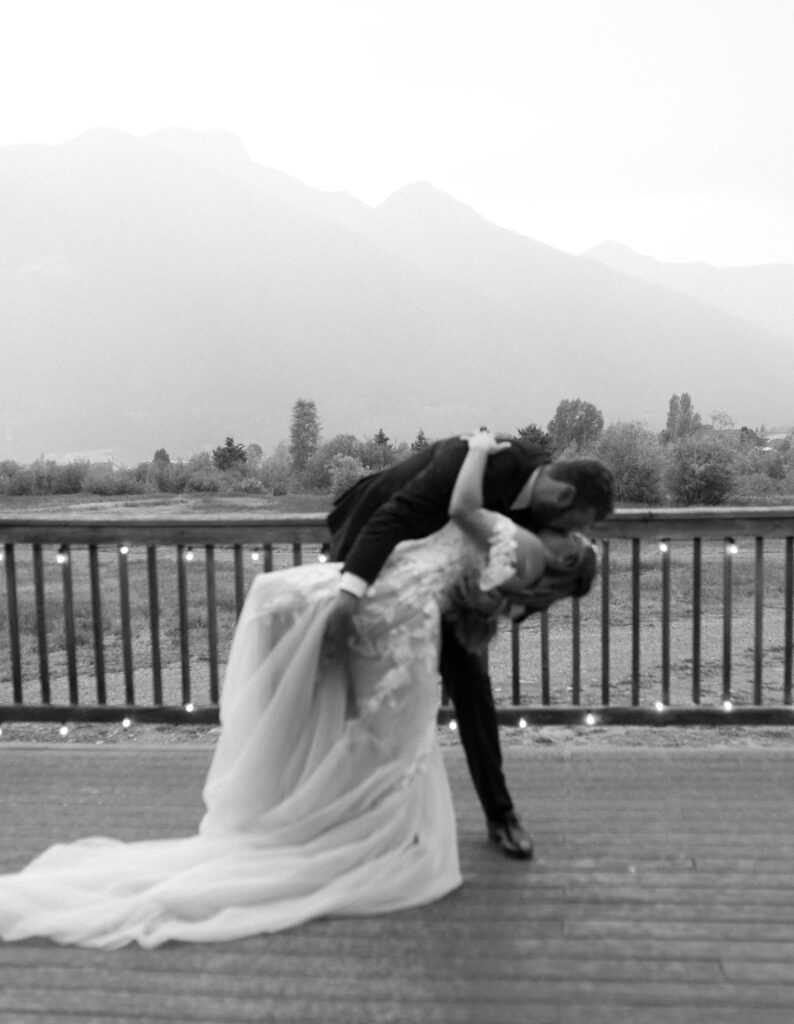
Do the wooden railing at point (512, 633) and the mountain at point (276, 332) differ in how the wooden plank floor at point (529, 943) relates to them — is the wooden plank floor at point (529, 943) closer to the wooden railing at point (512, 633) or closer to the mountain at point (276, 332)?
the wooden railing at point (512, 633)

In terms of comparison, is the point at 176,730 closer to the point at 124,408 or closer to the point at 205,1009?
the point at 205,1009

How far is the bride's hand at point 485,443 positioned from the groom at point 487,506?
16 millimetres

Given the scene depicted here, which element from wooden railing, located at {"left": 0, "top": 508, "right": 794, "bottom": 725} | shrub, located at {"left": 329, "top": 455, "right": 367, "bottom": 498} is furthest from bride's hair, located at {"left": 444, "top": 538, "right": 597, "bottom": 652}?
shrub, located at {"left": 329, "top": 455, "right": 367, "bottom": 498}

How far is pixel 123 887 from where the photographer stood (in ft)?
7.41

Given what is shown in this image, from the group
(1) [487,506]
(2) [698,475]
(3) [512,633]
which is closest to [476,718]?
(1) [487,506]

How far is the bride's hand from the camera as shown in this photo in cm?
234

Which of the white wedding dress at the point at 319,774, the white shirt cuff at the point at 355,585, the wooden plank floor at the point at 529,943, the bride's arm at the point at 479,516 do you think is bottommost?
the wooden plank floor at the point at 529,943

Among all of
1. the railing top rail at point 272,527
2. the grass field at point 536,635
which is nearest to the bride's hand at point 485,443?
the railing top rail at point 272,527

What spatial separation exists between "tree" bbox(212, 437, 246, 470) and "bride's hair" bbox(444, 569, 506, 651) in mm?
26355

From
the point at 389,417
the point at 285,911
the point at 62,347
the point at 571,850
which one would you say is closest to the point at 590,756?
the point at 571,850

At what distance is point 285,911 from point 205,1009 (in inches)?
13.8

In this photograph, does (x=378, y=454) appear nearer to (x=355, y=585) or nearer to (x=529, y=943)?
(x=355, y=585)

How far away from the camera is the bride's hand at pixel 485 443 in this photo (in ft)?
7.67

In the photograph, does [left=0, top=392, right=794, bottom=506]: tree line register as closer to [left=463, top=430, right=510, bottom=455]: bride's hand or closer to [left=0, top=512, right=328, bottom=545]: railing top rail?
[left=0, top=512, right=328, bottom=545]: railing top rail
